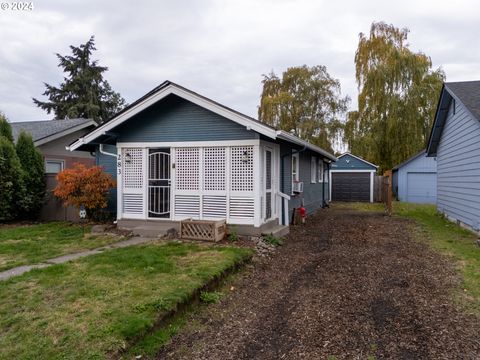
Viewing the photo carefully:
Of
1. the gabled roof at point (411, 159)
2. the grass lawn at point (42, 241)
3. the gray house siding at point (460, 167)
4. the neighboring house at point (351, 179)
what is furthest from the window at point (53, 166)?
the gabled roof at point (411, 159)

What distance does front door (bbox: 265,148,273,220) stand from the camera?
851 centimetres

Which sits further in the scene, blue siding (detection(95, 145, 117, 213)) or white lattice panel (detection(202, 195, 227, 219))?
Result: blue siding (detection(95, 145, 117, 213))

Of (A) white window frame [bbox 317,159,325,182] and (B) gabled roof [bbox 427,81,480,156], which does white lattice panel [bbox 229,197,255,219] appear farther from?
(A) white window frame [bbox 317,159,325,182]

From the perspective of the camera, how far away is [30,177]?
11.0 m

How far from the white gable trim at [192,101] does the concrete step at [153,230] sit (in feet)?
8.33

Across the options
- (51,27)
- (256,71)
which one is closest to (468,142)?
(51,27)

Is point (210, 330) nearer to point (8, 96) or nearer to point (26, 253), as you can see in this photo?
point (26, 253)

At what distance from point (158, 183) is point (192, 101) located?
2.27 m

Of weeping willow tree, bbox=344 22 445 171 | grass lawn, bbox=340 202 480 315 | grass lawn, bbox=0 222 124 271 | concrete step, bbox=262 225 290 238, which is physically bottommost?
grass lawn, bbox=340 202 480 315

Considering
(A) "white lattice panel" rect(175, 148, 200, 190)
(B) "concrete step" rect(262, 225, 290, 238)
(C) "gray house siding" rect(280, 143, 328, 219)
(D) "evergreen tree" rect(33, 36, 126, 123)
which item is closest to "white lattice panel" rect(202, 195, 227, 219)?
(A) "white lattice panel" rect(175, 148, 200, 190)

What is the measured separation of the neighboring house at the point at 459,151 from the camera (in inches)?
346

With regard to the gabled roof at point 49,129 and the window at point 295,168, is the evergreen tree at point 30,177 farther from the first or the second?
the window at point 295,168

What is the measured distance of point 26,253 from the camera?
21.3ft

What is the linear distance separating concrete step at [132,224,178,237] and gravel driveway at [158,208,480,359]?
281 centimetres
